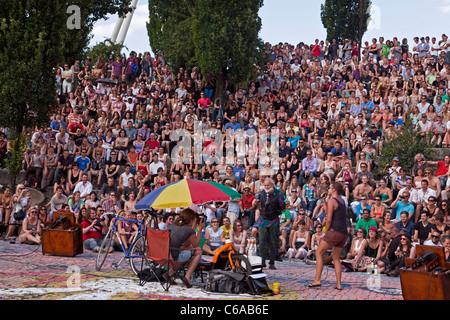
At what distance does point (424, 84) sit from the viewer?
21547 millimetres

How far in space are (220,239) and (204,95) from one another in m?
9.83

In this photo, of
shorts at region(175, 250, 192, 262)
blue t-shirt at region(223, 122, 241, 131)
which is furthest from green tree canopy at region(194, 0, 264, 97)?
shorts at region(175, 250, 192, 262)

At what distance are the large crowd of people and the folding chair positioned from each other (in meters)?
1.58

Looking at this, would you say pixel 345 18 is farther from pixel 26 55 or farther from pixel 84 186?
pixel 26 55

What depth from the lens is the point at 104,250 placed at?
12.2 m

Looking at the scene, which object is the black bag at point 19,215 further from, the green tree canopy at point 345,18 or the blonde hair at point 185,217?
the green tree canopy at point 345,18

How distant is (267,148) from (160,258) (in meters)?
9.67

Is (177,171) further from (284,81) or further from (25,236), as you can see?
(284,81)

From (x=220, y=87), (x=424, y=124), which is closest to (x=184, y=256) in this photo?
(x=424, y=124)

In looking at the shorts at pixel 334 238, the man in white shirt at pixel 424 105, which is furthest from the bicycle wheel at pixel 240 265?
the man in white shirt at pixel 424 105

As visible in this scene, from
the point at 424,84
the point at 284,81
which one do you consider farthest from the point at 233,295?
the point at 284,81

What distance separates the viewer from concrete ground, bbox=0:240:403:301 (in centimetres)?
898

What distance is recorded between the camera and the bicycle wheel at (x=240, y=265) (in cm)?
945

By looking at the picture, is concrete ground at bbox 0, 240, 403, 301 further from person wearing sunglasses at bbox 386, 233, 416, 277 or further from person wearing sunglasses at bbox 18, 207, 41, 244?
person wearing sunglasses at bbox 18, 207, 41, 244
